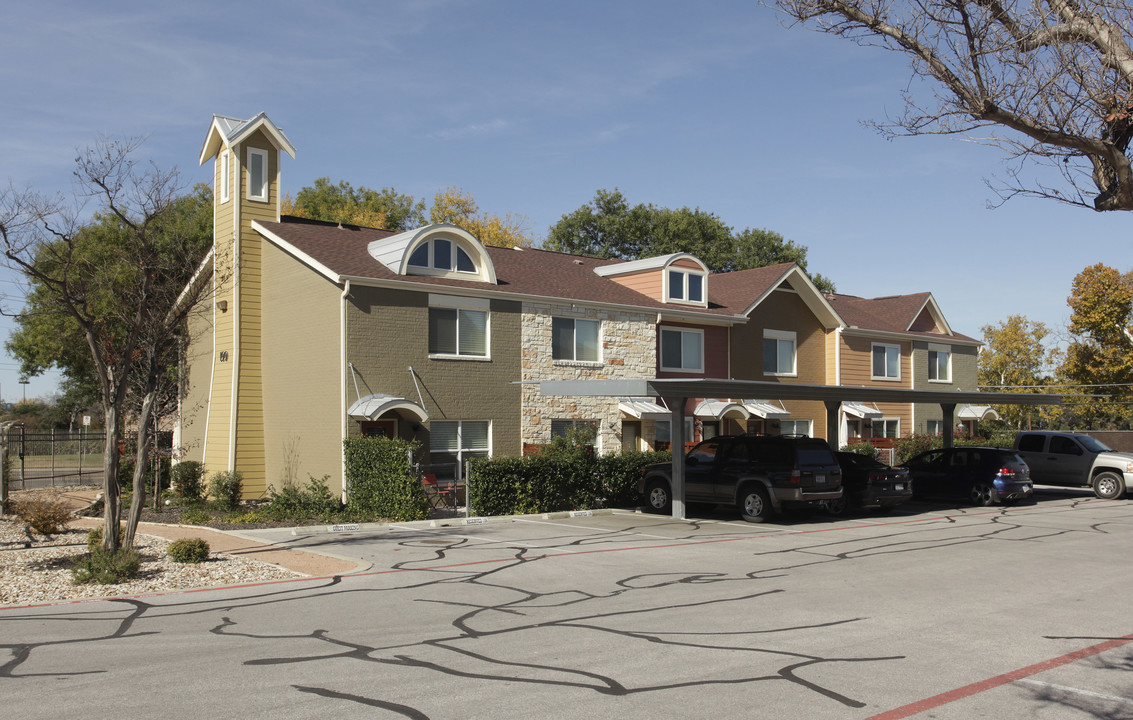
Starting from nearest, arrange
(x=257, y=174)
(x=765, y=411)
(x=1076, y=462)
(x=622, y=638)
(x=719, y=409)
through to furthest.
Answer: (x=622, y=638) < (x=257, y=174) < (x=1076, y=462) < (x=719, y=409) < (x=765, y=411)

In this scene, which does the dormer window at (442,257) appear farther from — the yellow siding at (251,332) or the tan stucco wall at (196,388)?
the tan stucco wall at (196,388)

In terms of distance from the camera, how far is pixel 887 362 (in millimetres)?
37719

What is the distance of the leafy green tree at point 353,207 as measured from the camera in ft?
160

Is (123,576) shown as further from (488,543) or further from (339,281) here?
(339,281)

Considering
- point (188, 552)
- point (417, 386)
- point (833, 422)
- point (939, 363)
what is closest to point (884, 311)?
point (939, 363)

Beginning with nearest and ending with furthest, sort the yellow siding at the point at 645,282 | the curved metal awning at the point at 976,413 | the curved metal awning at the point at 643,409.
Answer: the curved metal awning at the point at 643,409, the yellow siding at the point at 645,282, the curved metal awning at the point at 976,413

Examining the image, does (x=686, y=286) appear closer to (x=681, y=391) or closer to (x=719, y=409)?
(x=719, y=409)

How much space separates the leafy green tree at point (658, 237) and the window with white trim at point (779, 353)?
25319 millimetres

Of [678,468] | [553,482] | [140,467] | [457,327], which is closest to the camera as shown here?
[140,467]

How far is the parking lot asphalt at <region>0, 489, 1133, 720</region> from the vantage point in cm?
674

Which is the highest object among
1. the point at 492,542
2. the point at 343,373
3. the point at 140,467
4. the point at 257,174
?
the point at 257,174

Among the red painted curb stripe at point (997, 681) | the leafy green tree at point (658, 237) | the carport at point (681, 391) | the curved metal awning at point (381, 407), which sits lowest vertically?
the red painted curb stripe at point (997, 681)

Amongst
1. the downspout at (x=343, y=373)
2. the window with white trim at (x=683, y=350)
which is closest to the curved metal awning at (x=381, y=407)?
the downspout at (x=343, y=373)

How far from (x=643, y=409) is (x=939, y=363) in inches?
733
